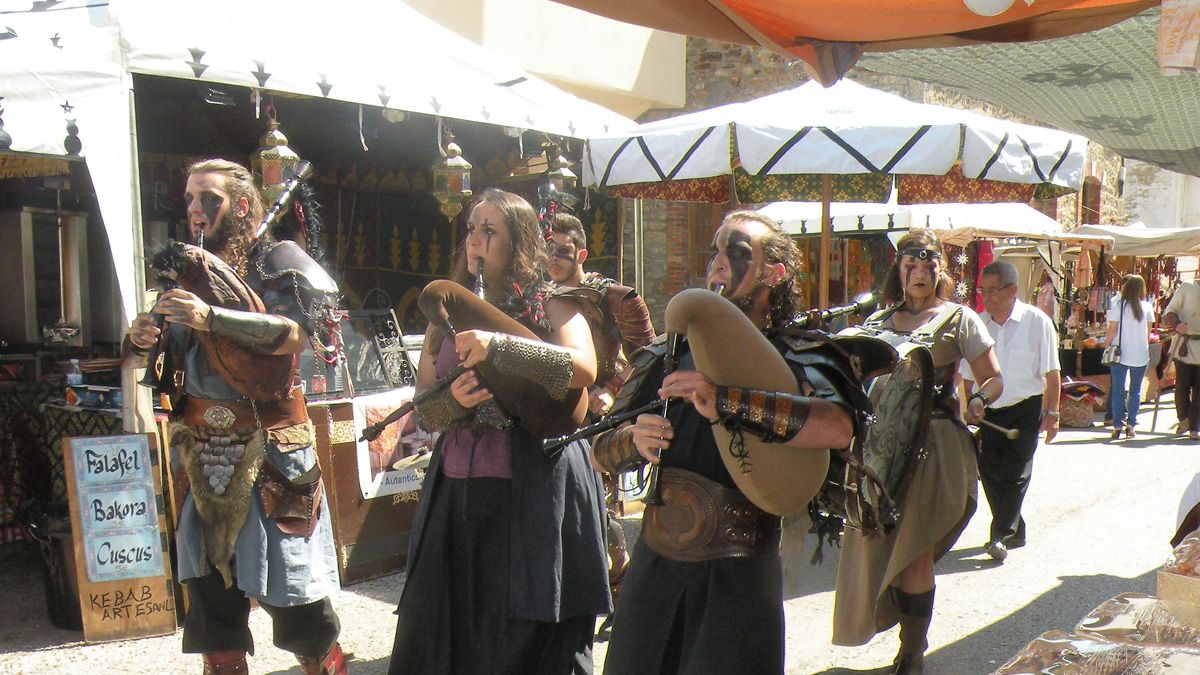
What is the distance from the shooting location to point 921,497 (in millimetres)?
4434

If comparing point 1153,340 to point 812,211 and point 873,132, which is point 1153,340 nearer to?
point 812,211

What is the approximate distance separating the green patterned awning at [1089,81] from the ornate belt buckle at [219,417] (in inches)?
106

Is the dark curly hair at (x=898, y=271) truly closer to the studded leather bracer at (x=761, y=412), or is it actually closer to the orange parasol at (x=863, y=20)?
the orange parasol at (x=863, y=20)

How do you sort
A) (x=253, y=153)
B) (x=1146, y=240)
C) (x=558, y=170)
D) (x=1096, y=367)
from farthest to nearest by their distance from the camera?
(x=1146, y=240), (x=1096, y=367), (x=253, y=153), (x=558, y=170)

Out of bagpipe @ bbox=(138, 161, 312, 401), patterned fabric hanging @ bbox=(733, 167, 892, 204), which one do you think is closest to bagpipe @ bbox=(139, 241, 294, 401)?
bagpipe @ bbox=(138, 161, 312, 401)

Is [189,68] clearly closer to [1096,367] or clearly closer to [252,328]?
[252,328]

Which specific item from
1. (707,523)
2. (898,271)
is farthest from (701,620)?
(898,271)

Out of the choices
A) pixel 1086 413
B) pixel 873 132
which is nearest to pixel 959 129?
pixel 873 132

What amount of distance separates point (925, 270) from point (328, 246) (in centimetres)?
677

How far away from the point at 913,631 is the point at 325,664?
227 cm

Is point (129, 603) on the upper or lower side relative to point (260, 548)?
lower

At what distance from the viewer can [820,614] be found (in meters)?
5.24

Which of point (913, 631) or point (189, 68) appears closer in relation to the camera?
point (913, 631)

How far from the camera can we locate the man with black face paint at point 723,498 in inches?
101
